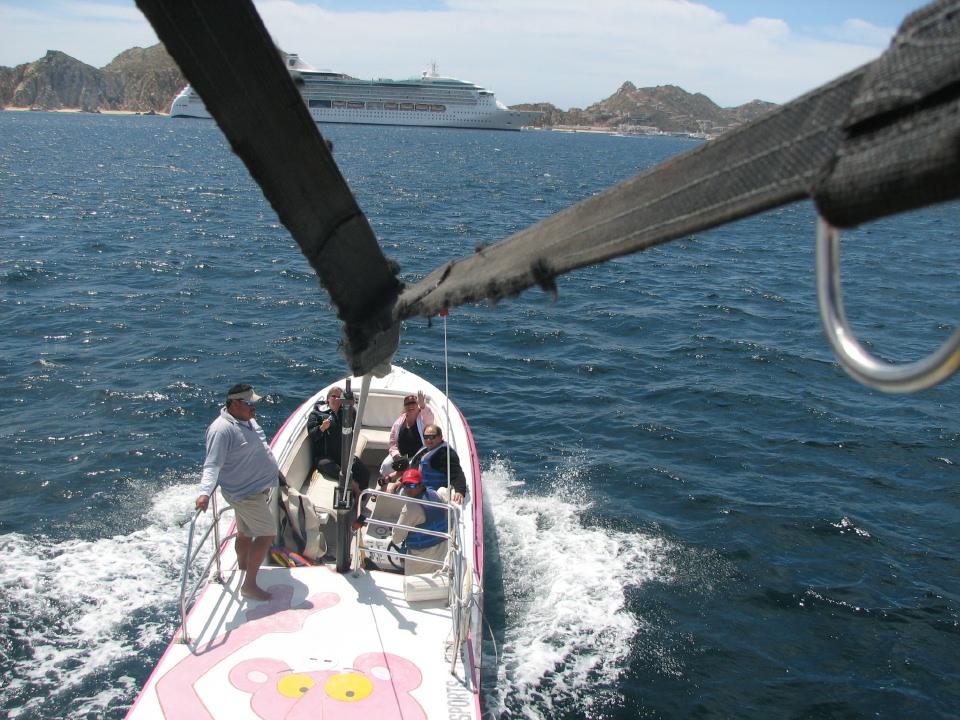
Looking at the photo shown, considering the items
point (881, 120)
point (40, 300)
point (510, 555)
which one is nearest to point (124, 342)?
point (40, 300)

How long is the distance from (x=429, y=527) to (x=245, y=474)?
190 cm

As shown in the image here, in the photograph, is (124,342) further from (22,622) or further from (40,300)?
(22,622)

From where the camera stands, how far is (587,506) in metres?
10.4

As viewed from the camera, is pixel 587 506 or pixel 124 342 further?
pixel 124 342

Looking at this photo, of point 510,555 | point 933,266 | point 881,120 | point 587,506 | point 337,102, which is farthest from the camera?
point 337,102

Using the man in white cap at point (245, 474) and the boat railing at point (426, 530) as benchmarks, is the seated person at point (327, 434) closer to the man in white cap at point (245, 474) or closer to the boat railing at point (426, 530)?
the boat railing at point (426, 530)

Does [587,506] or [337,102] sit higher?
[337,102]

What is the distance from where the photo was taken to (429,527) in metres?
7.01

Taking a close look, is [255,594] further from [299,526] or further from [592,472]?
[592,472]

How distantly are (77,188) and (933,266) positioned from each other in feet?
138

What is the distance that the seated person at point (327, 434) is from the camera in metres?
9.46

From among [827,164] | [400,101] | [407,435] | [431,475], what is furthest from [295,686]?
[400,101]

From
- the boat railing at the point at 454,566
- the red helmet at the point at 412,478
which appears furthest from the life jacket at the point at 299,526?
the red helmet at the point at 412,478

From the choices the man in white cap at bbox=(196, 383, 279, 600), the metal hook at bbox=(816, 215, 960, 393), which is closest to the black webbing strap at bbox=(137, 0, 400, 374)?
the metal hook at bbox=(816, 215, 960, 393)
